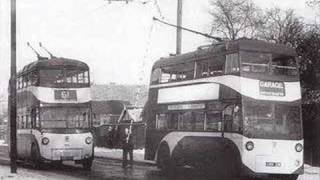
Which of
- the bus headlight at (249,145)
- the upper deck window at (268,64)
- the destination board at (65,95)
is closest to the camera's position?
the bus headlight at (249,145)

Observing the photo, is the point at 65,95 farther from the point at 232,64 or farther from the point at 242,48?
the point at 242,48

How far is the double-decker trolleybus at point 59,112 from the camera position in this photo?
2283 cm

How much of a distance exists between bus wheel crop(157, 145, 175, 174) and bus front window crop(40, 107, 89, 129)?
135 inches

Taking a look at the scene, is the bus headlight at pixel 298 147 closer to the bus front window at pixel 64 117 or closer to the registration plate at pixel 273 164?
the registration plate at pixel 273 164

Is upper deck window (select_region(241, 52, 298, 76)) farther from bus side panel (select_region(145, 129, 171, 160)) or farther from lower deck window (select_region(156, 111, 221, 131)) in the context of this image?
bus side panel (select_region(145, 129, 171, 160))

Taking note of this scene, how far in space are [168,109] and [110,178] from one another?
3.25m

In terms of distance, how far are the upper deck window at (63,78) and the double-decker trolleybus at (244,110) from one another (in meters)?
5.33

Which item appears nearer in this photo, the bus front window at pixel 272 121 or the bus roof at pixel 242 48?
the bus front window at pixel 272 121

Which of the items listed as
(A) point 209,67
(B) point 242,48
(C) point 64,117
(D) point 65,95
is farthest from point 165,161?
(B) point 242,48

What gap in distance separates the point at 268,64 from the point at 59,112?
8.88m

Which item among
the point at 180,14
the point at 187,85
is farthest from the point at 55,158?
the point at 180,14

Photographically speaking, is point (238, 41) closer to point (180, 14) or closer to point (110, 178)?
point (110, 178)

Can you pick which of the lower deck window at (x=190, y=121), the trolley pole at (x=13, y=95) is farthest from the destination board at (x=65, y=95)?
Answer: the lower deck window at (x=190, y=121)

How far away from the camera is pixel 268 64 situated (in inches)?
692
